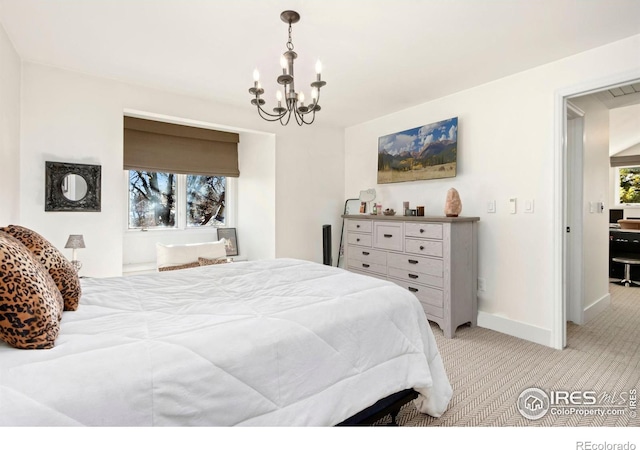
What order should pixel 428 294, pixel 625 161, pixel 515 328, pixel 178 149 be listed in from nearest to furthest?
pixel 515 328, pixel 428 294, pixel 178 149, pixel 625 161

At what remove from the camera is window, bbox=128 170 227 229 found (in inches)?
167

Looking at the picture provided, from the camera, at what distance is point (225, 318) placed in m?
1.26

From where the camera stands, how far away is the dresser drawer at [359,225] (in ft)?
12.7

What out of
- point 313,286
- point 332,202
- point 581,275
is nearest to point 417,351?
point 313,286

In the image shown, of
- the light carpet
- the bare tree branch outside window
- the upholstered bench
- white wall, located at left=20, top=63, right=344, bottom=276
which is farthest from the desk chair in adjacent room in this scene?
the bare tree branch outside window

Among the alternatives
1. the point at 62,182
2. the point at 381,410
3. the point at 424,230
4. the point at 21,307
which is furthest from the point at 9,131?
the point at 424,230

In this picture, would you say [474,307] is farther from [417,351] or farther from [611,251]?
[611,251]

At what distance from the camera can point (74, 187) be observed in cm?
298

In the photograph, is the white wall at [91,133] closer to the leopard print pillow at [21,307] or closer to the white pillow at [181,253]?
the white pillow at [181,253]

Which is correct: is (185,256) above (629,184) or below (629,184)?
below

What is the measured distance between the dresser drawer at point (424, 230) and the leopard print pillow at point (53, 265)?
2726 mm

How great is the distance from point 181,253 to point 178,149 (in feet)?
4.47

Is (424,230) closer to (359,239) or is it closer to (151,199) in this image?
(359,239)

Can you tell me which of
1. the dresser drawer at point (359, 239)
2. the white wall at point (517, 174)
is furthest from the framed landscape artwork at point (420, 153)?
the dresser drawer at point (359, 239)
